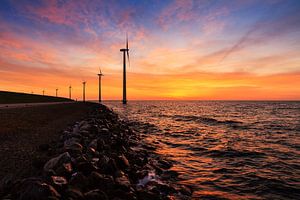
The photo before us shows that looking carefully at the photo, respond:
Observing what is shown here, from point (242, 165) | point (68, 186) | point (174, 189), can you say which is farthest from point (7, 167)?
point (242, 165)

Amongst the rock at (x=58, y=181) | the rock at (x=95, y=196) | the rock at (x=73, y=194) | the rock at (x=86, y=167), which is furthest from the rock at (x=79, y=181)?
the rock at (x=86, y=167)

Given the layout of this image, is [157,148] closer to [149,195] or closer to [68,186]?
[149,195]

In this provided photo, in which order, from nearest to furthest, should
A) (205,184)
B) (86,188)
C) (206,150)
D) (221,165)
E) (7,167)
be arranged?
(86,188), (7,167), (205,184), (221,165), (206,150)

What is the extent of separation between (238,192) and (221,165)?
3.25m

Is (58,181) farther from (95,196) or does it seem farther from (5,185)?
(5,185)

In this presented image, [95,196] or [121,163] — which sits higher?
[95,196]

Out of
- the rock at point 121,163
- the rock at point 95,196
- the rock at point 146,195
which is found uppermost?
the rock at point 95,196

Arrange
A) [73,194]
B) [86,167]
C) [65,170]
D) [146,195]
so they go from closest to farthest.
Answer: [73,194]
[146,195]
[65,170]
[86,167]

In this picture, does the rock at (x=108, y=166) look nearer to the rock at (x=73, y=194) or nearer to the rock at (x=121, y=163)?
the rock at (x=121, y=163)

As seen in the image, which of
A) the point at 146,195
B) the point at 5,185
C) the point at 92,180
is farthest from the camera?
the point at 92,180

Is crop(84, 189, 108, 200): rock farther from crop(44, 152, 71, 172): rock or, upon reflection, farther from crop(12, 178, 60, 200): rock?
crop(44, 152, 71, 172): rock

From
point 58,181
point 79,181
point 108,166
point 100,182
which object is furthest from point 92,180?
point 108,166

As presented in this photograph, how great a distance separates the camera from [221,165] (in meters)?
10.7

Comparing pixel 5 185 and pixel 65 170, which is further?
pixel 65 170
